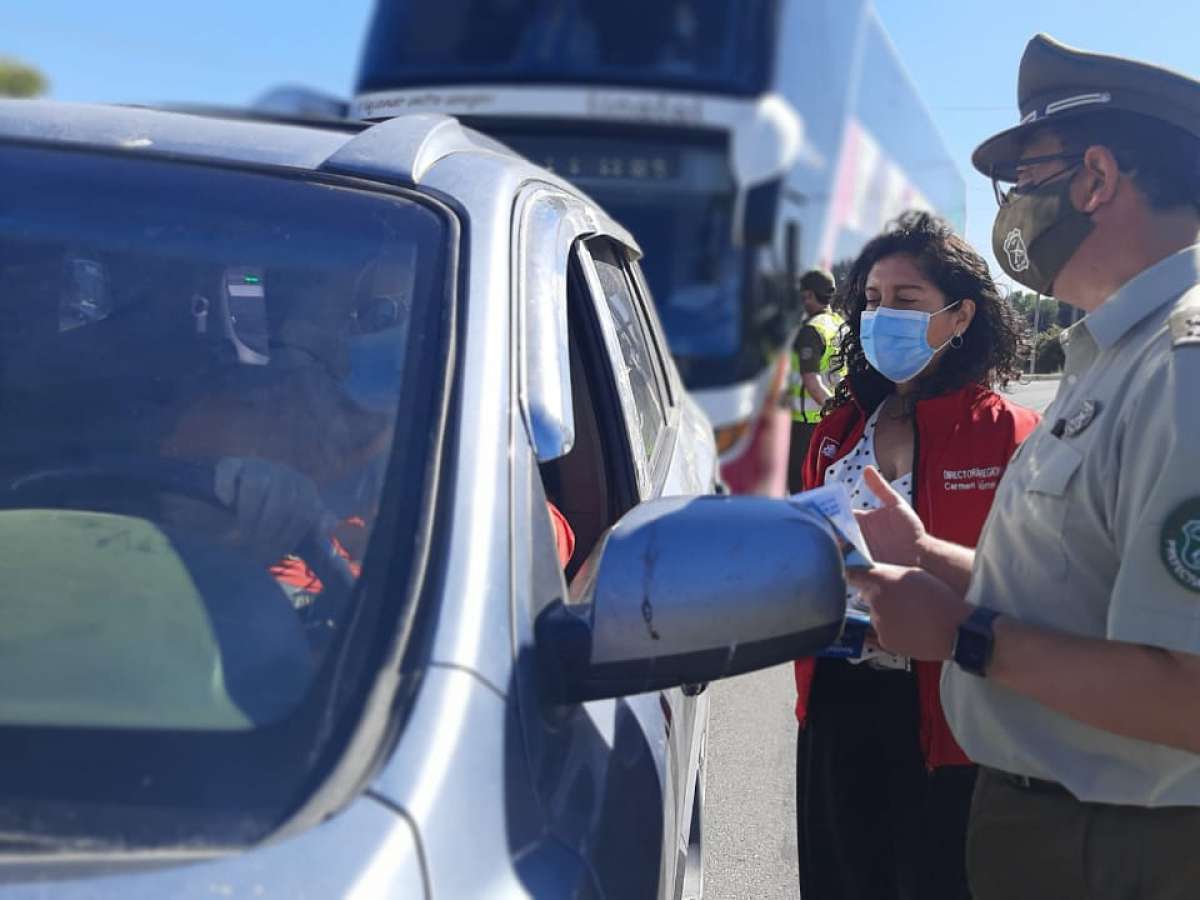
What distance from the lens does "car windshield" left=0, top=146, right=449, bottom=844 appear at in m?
1.27

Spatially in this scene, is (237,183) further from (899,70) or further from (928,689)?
(899,70)

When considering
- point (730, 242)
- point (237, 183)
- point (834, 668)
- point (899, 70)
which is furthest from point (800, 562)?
point (899, 70)

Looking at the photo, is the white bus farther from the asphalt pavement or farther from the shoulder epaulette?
the shoulder epaulette

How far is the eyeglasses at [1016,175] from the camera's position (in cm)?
189

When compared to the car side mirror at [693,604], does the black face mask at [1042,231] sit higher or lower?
higher

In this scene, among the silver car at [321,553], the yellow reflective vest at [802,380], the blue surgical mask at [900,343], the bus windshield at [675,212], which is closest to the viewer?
the silver car at [321,553]

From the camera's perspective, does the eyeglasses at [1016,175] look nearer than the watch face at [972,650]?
No

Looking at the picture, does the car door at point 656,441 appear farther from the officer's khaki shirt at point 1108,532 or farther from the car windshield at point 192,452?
the car windshield at point 192,452

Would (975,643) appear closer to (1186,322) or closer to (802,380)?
(1186,322)

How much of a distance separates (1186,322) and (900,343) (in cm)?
113

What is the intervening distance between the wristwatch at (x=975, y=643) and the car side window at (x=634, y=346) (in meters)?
1.03

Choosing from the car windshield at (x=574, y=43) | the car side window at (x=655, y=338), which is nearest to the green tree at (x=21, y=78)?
the car windshield at (x=574, y=43)

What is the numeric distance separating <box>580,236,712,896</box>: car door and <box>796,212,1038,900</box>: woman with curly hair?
0.31 m

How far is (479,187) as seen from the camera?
1.90 m
